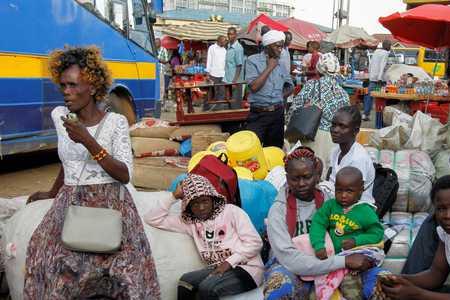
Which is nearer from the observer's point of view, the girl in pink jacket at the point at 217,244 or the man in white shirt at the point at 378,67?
the girl in pink jacket at the point at 217,244

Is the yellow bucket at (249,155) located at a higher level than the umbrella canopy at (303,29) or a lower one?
lower

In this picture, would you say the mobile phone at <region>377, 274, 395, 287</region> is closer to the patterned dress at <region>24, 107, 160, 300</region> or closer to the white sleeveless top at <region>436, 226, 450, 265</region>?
the white sleeveless top at <region>436, 226, 450, 265</region>

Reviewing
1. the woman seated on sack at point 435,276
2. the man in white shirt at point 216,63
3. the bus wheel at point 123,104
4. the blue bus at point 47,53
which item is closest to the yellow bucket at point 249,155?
the blue bus at point 47,53

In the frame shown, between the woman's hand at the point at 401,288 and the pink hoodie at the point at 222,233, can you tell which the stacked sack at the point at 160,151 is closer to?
the pink hoodie at the point at 222,233

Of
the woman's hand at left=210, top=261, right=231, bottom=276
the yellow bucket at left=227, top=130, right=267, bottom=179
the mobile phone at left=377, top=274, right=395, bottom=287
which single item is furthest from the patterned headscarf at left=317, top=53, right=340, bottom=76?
the mobile phone at left=377, top=274, right=395, bottom=287

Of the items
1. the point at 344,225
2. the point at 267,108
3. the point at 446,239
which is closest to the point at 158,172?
the point at 267,108

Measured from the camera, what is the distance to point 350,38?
2200 centimetres

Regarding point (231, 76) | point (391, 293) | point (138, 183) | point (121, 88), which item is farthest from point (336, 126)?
point (231, 76)

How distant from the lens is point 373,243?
10.7 feet

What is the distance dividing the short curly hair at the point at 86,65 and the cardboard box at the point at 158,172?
136 inches

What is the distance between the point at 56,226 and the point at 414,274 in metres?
1.97

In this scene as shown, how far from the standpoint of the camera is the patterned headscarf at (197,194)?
3.45 metres

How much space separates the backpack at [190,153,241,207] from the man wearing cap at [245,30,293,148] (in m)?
1.81

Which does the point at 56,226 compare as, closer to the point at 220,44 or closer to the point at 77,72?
the point at 77,72
